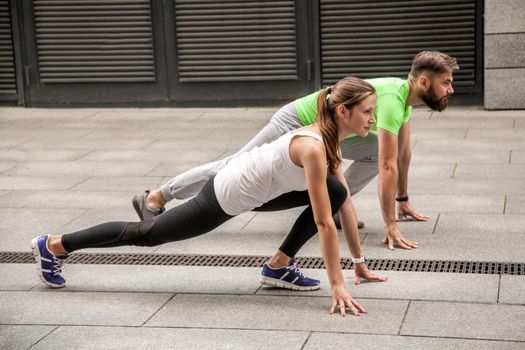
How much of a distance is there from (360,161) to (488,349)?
94.4 inches

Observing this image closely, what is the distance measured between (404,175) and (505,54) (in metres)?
5.12

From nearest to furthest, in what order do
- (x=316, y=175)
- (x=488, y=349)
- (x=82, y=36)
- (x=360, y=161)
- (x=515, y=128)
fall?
(x=488, y=349)
(x=316, y=175)
(x=360, y=161)
(x=515, y=128)
(x=82, y=36)

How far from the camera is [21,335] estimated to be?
4.93m

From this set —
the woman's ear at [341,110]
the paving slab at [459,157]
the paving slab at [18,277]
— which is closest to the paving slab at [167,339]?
the paving slab at [18,277]

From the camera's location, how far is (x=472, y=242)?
642cm

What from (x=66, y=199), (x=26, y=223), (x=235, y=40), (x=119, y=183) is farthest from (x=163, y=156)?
(x=235, y=40)

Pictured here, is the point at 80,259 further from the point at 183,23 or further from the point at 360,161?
the point at 183,23

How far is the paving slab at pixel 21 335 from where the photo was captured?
479cm

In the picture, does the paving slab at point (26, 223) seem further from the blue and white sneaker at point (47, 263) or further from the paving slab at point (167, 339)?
the paving slab at point (167, 339)

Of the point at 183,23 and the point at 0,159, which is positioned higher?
the point at 183,23

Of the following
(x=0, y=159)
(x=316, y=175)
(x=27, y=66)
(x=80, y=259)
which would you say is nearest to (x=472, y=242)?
(x=316, y=175)

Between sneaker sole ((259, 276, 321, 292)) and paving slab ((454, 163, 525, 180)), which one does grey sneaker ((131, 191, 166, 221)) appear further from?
paving slab ((454, 163, 525, 180))

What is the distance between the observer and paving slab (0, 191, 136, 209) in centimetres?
780

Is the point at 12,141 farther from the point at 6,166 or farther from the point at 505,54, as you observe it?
the point at 505,54
